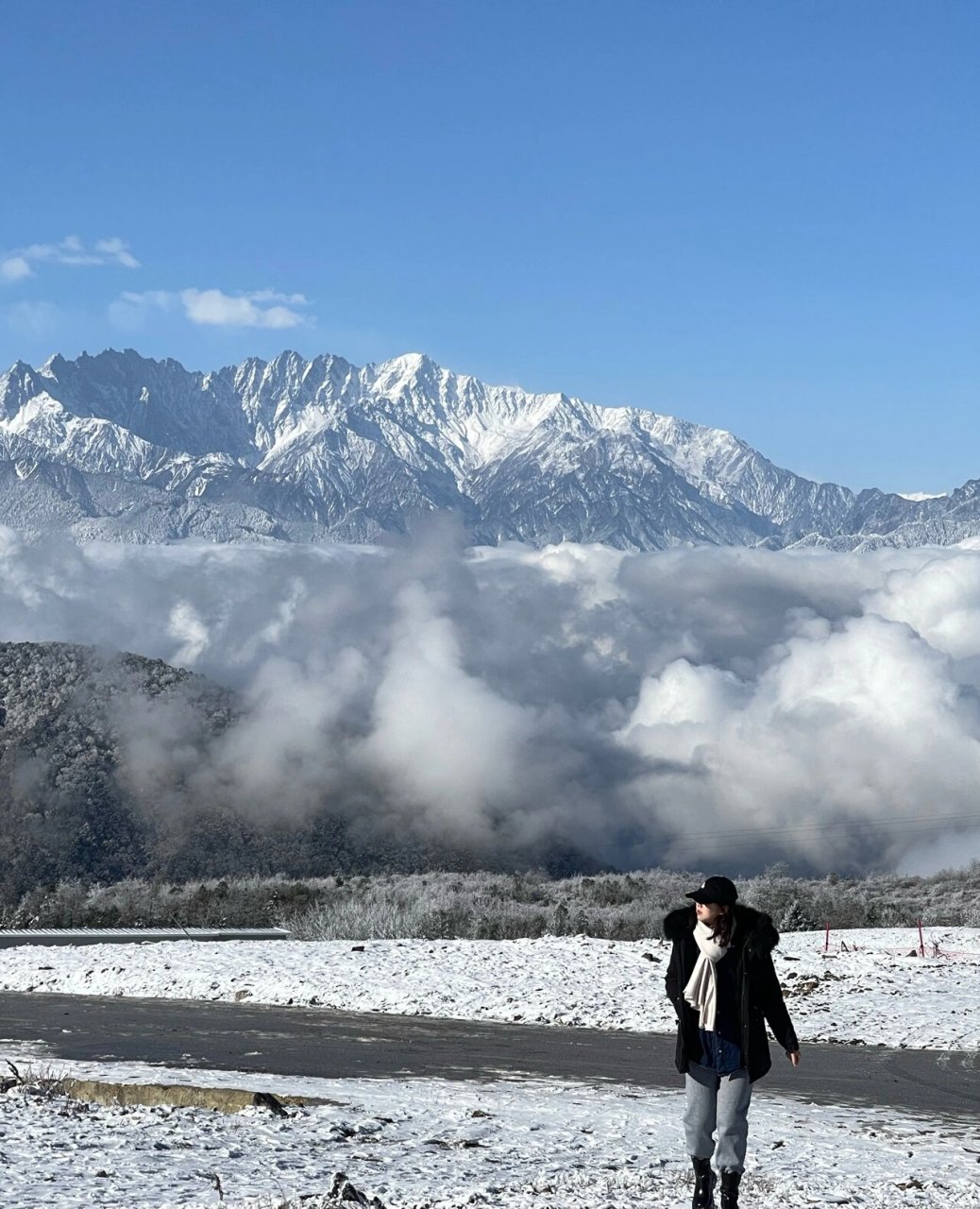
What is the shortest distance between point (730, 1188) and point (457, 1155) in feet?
8.70

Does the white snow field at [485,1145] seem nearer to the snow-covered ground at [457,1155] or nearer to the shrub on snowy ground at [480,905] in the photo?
the snow-covered ground at [457,1155]

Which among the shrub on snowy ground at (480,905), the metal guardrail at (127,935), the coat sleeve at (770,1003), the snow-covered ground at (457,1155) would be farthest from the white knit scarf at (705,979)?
the metal guardrail at (127,935)

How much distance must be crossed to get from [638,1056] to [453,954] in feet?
32.2

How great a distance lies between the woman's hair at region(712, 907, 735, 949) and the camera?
8.99 meters

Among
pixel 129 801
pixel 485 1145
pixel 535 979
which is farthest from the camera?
pixel 129 801

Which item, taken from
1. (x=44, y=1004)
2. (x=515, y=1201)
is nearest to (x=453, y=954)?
(x=44, y=1004)

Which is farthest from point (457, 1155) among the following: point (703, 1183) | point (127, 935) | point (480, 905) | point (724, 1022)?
point (480, 905)

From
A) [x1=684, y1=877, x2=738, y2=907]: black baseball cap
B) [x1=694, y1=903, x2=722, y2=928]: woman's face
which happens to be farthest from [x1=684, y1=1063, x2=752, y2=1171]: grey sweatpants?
[x1=684, y1=877, x2=738, y2=907]: black baseball cap

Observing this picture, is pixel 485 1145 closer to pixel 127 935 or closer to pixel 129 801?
pixel 127 935

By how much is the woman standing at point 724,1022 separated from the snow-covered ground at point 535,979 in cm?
1207

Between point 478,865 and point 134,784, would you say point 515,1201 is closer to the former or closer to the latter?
point 134,784

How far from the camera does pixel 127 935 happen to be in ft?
135

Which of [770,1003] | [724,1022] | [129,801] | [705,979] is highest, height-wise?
[129,801]

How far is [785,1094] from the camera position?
1529 cm
